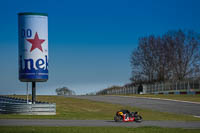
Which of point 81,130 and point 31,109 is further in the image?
point 31,109

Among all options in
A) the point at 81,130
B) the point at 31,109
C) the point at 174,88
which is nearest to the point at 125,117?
the point at 81,130

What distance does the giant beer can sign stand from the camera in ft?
102

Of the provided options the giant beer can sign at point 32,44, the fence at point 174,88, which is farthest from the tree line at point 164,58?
the giant beer can sign at point 32,44

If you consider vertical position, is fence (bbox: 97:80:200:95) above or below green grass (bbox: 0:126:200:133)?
above

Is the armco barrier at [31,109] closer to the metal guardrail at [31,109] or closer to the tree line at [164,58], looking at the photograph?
Answer: the metal guardrail at [31,109]

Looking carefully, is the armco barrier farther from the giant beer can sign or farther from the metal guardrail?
the giant beer can sign

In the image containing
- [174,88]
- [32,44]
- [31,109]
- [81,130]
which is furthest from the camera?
[174,88]

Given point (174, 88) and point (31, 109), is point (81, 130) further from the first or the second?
point (174, 88)

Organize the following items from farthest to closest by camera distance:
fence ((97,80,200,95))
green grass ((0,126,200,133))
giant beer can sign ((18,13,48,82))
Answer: fence ((97,80,200,95))
giant beer can sign ((18,13,48,82))
green grass ((0,126,200,133))

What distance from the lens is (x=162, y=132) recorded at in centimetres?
1911

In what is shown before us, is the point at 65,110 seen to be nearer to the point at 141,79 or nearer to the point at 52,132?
the point at 52,132

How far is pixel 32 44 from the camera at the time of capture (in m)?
31.3

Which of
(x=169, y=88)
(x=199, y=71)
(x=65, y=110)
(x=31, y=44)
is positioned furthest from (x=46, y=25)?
(x=199, y=71)

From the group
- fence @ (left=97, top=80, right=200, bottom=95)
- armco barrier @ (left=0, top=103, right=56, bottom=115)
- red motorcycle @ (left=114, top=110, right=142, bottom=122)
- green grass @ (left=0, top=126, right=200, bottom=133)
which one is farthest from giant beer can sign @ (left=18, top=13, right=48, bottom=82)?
fence @ (left=97, top=80, right=200, bottom=95)
